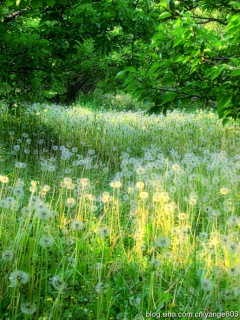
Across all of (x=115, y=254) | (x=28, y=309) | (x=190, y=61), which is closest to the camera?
(x=28, y=309)

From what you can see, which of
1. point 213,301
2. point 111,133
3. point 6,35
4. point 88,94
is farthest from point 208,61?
point 88,94

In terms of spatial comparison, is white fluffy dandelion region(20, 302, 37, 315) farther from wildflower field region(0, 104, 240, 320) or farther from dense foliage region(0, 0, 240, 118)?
dense foliage region(0, 0, 240, 118)

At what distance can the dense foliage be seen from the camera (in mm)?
3311

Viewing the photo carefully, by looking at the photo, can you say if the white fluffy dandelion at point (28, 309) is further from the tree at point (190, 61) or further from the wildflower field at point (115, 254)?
the tree at point (190, 61)

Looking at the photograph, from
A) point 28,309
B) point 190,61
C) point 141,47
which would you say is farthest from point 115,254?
point 141,47

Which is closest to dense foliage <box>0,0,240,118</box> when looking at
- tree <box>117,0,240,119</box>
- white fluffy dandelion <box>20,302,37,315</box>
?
tree <box>117,0,240,119</box>

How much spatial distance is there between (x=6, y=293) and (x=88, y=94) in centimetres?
2280

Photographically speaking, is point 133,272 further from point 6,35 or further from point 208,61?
point 6,35

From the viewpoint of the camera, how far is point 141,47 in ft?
25.7

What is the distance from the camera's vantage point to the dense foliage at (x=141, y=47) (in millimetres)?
3311

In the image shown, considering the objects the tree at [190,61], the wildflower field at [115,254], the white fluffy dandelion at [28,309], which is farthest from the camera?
the tree at [190,61]

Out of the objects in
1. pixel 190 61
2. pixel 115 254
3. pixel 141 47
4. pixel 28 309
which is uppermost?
pixel 141 47

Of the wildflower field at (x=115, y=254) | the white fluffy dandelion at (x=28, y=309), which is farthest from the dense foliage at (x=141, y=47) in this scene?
the white fluffy dandelion at (x=28, y=309)

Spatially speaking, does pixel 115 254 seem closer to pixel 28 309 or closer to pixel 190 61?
pixel 28 309
